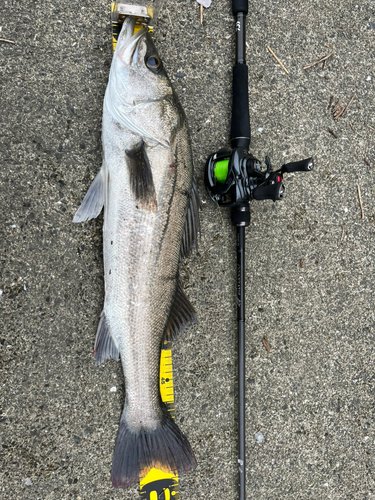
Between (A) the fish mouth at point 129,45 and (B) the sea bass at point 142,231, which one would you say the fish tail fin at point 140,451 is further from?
(A) the fish mouth at point 129,45

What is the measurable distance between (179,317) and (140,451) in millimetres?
783

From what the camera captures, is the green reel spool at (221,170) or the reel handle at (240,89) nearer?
the green reel spool at (221,170)

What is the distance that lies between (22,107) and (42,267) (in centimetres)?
97

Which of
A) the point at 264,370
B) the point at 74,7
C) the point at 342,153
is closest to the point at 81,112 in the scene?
the point at 74,7

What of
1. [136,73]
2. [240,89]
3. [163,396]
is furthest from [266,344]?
[136,73]

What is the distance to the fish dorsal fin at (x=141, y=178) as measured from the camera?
1.91 meters

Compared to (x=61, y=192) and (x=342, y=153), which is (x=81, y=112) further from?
(x=342, y=153)

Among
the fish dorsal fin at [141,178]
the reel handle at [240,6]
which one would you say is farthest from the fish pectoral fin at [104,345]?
the reel handle at [240,6]

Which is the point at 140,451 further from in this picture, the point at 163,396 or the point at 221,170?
the point at 221,170

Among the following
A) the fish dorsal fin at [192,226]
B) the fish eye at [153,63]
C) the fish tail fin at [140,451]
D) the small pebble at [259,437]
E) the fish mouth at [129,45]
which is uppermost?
the fish mouth at [129,45]

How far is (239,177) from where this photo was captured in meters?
2.16

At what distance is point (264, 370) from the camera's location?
2.57 m

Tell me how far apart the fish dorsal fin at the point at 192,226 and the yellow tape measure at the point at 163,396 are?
625mm

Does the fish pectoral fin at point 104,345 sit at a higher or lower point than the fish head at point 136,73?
lower
